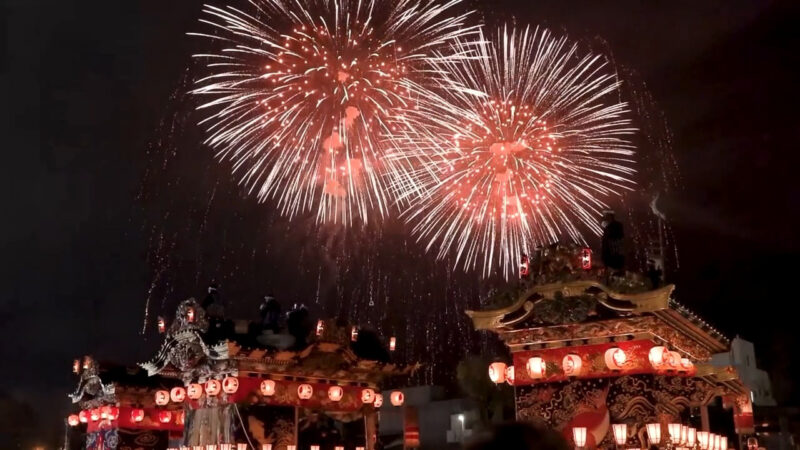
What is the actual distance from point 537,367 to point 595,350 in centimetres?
101

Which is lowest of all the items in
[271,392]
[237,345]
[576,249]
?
[271,392]

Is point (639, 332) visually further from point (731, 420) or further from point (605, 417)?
point (731, 420)

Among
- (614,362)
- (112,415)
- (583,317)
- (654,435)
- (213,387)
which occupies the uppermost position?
(583,317)

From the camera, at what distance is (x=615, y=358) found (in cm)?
1255

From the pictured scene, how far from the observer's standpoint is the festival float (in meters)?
12.4

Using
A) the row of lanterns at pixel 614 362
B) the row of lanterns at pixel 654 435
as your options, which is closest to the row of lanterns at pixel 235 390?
the row of lanterns at pixel 614 362

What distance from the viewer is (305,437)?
62.2 ft

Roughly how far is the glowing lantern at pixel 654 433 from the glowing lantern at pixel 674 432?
18 cm

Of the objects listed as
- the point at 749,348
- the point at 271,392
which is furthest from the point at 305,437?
the point at 749,348

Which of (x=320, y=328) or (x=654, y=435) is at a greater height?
(x=320, y=328)

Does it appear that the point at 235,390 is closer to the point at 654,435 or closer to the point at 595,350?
the point at 595,350

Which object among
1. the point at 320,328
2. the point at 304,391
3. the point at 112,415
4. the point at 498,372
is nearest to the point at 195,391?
the point at 304,391

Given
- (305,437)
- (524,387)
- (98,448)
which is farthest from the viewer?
(98,448)

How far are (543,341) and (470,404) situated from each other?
20447 mm
